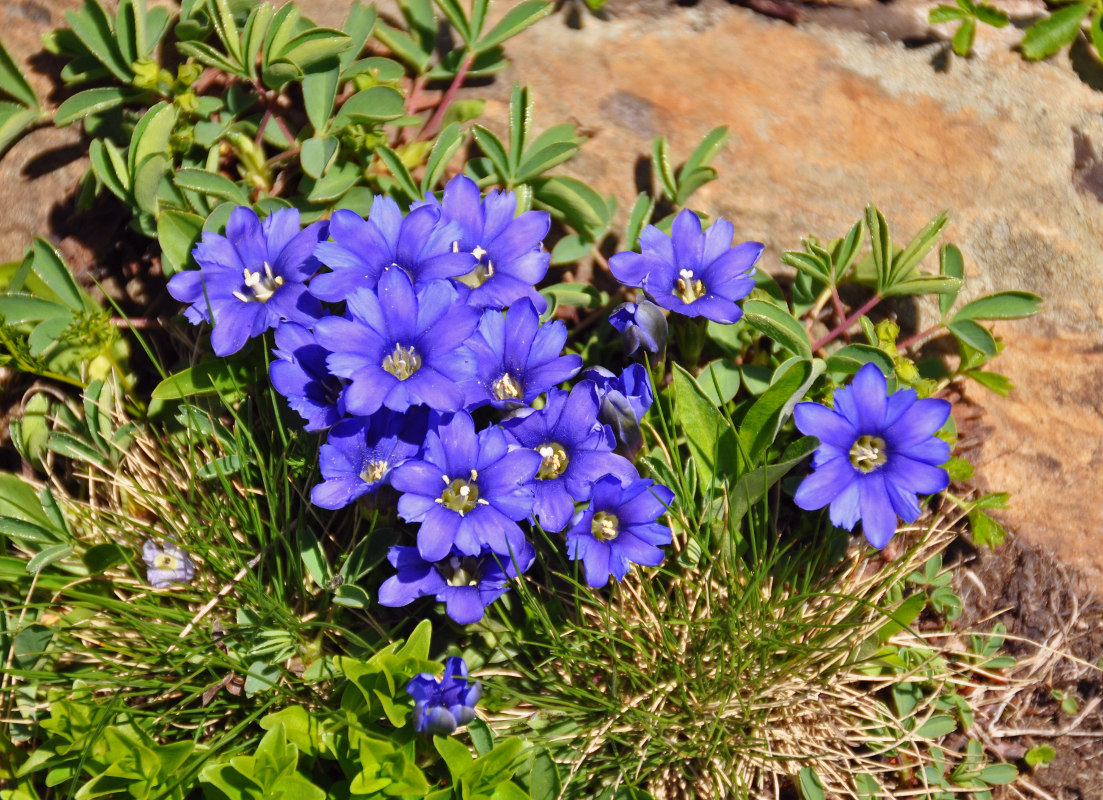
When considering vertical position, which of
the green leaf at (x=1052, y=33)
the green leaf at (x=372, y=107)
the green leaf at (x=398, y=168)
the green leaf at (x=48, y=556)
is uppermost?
the green leaf at (x=1052, y=33)

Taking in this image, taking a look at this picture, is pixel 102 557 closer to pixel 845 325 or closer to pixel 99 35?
pixel 99 35

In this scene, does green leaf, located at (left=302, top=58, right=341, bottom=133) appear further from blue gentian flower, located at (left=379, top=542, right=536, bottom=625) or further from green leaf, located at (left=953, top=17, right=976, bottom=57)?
green leaf, located at (left=953, top=17, right=976, bottom=57)

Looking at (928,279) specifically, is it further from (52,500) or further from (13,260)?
(13,260)

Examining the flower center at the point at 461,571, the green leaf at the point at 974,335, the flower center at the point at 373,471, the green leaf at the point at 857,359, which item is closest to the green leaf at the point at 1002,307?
the green leaf at the point at 974,335

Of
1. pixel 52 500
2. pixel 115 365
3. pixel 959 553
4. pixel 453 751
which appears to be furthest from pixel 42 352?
pixel 959 553

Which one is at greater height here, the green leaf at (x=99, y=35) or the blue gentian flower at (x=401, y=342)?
the green leaf at (x=99, y=35)

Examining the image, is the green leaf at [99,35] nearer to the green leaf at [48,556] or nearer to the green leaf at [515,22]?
the green leaf at [515,22]

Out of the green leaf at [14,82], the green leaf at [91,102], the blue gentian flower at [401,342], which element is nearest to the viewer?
the blue gentian flower at [401,342]
